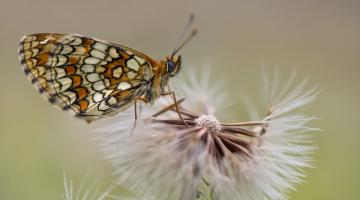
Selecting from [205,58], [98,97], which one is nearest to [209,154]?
[98,97]

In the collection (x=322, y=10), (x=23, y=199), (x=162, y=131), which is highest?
(x=322, y=10)

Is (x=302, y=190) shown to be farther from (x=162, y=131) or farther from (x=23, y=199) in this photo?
(x=162, y=131)

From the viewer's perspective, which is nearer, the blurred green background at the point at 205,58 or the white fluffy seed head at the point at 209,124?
Result: the white fluffy seed head at the point at 209,124

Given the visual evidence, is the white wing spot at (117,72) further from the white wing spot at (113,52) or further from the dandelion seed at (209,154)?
the dandelion seed at (209,154)

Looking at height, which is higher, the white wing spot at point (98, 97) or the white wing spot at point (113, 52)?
the white wing spot at point (113, 52)

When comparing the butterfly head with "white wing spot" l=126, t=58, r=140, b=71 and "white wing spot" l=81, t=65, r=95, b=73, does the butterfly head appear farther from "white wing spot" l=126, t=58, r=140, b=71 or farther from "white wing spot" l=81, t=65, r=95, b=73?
"white wing spot" l=81, t=65, r=95, b=73

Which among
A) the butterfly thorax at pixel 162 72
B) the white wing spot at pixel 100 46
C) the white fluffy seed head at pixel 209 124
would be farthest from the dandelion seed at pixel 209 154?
the white wing spot at pixel 100 46

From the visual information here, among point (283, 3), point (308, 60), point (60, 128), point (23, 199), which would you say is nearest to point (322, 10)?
point (283, 3)
